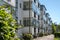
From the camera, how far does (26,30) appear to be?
4081 cm

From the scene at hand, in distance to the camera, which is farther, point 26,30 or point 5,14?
point 26,30

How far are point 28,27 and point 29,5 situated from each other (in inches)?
185

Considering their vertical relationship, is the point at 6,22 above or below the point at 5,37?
above

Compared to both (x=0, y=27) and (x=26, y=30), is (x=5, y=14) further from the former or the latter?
(x=26, y=30)

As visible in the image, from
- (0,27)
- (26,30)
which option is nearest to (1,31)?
(0,27)

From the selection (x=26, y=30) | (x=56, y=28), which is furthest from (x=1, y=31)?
(x=56, y=28)

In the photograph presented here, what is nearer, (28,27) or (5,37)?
(5,37)

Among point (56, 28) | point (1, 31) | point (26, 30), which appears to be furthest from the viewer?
point (56, 28)

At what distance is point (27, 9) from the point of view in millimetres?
41500

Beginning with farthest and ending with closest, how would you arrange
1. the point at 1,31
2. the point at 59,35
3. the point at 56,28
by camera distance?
the point at 56,28 < the point at 59,35 < the point at 1,31

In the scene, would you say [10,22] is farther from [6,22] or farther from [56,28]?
[56,28]

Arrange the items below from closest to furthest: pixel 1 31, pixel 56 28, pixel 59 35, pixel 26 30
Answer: pixel 1 31
pixel 26 30
pixel 59 35
pixel 56 28

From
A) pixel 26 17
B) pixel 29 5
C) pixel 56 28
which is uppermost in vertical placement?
pixel 29 5

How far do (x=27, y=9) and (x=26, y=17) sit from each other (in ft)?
5.71
